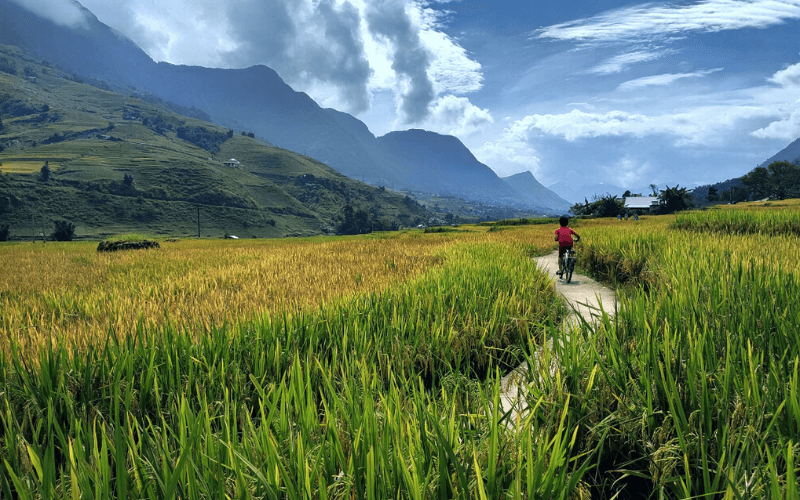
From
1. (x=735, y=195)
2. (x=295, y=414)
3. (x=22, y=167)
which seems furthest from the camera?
(x=22, y=167)

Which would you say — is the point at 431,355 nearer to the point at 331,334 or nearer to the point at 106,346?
the point at 331,334

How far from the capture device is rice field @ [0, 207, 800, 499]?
5.29 ft

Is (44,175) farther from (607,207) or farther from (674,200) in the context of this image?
(674,200)

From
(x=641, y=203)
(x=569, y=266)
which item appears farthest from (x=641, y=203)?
(x=569, y=266)

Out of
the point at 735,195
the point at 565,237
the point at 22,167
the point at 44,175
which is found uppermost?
the point at 22,167

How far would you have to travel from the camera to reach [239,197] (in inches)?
7151

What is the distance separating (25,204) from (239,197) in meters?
74.8

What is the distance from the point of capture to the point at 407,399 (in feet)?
8.58

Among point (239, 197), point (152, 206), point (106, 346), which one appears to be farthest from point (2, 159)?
point (106, 346)

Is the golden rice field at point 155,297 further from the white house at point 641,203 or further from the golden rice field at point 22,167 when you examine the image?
the golden rice field at point 22,167

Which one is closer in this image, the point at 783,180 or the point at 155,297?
the point at 155,297

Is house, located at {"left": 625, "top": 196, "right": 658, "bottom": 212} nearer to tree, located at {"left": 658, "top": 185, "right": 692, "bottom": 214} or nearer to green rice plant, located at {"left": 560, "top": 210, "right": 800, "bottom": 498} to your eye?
tree, located at {"left": 658, "top": 185, "right": 692, "bottom": 214}

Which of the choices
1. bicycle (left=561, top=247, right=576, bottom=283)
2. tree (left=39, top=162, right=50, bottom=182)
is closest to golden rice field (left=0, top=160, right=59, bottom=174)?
tree (left=39, top=162, right=50, bottom=182)

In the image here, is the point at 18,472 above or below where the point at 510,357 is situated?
above
